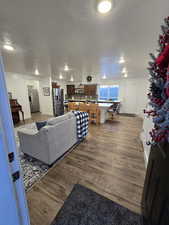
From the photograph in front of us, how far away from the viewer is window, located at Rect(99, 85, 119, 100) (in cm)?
708

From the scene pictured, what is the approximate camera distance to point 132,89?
250 inches

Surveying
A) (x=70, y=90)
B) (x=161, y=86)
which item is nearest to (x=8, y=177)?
(x=161, y=86)

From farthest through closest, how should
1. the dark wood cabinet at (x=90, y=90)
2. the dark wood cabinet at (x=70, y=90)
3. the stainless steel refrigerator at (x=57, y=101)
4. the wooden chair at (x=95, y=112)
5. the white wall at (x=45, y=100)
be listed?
1. the dark wood cabinet at (x=70, y=90)
2. the dark wood cabinet at (x=90, y=90)
3. the stainless steel refrigerator at (x=57, y=101)
4. the white wall at (x=45, y=100)
5. the wooden chair at (x=95, y=112)

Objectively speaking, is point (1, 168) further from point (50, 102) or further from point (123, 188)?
point (50, 102)

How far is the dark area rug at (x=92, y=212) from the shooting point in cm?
114

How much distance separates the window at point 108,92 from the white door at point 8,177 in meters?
7.13

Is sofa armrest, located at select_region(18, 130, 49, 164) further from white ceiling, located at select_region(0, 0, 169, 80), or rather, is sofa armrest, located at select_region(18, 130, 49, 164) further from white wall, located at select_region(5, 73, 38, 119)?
white wall, located at select_region(5, 73, 38, 119)

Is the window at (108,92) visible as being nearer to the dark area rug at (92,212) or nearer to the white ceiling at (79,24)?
the white ceiling at (79,24)

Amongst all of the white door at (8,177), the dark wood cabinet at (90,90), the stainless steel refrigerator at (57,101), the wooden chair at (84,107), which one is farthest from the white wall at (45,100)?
the white door at (8,177)

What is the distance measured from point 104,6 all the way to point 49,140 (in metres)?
2.01

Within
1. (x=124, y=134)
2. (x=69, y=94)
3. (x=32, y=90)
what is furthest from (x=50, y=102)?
(x=124, y=134)

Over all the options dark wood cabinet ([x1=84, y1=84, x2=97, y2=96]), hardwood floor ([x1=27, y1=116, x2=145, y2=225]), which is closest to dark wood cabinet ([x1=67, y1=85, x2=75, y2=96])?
dark wood cabinet ([x1=84, y1=84, x2=97, y2=96])

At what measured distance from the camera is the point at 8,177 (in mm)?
613

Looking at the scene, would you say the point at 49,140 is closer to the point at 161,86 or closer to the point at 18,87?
the point at 161,86
